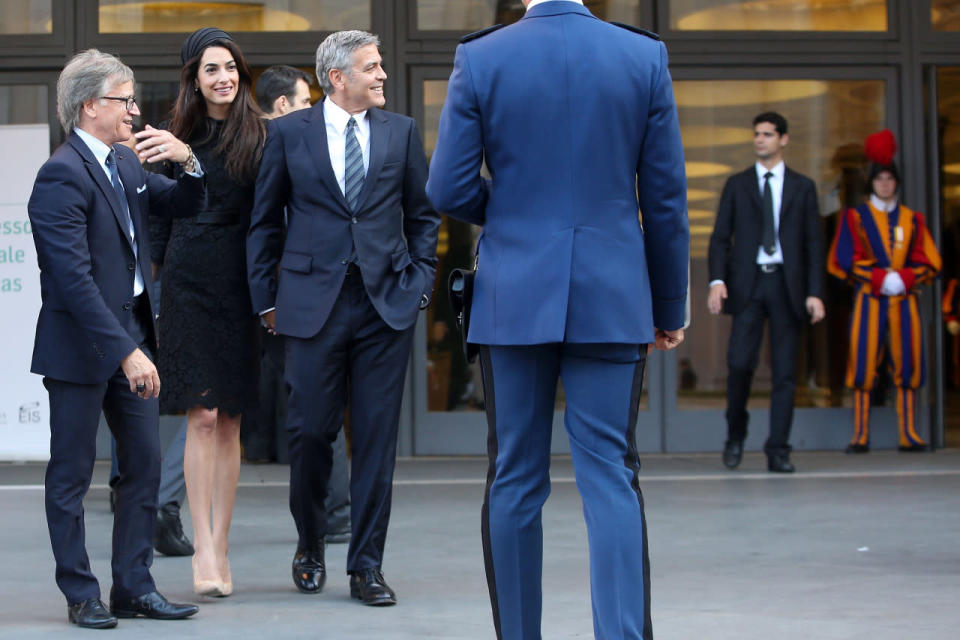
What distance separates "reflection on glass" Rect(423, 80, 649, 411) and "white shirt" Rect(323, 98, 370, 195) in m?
4.09

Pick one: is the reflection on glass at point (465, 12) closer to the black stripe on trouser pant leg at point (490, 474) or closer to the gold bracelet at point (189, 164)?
the gold bracelet at point (189, 164)

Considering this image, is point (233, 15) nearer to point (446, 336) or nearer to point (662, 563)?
point (446, 336)

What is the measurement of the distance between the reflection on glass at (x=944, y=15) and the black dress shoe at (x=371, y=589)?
6.16m

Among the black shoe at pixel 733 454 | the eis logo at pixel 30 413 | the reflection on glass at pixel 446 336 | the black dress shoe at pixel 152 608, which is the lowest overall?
the black dress shoe at pixel 152 608

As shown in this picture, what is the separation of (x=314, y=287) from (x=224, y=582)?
1.05 metres

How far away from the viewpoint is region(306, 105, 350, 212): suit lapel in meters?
4.75

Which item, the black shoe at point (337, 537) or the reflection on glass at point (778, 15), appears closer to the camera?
the black shoe at point (337, 537)

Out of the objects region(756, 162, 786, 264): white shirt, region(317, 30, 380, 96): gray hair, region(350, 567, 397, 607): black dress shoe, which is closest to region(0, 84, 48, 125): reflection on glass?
region(756, 162, 786, 264): white shirt

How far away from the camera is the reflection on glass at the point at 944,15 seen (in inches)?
361

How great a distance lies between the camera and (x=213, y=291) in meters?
4.92

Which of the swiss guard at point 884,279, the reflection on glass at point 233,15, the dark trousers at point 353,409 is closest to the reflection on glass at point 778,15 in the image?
the swiss guard at point 884,279

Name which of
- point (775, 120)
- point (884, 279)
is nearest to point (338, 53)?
point (775, 120)

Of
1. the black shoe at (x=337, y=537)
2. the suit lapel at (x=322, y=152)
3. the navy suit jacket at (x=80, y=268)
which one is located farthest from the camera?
the black shoe at (x=337, y=537)

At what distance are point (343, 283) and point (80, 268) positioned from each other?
883mm
